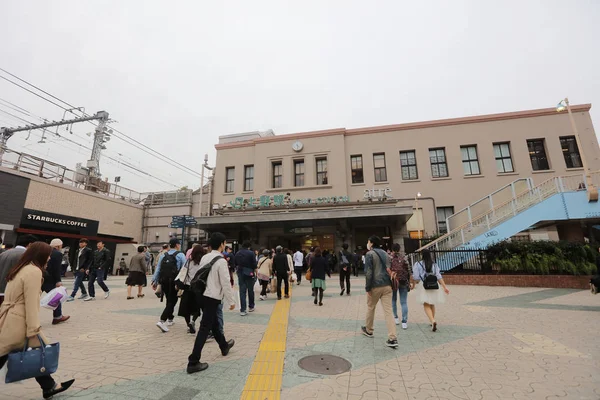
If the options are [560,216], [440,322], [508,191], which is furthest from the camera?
[508,191]

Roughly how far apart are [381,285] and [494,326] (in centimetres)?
297

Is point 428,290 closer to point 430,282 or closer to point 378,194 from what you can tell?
point 430,282

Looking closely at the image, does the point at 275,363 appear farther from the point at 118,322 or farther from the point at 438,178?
the point at 438,178

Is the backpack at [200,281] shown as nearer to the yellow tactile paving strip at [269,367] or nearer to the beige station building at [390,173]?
the yellow tactile paving strip at [269,367]

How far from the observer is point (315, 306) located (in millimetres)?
8312

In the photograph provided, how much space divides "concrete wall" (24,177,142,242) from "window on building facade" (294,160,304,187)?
1630 cm

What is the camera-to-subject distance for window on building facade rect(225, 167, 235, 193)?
23484mm

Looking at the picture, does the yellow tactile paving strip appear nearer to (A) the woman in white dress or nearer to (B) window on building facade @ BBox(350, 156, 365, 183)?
(A) the woman in white dress

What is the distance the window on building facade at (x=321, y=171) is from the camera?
70.7 feet

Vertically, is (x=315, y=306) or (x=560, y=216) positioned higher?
(x=560, y=216)

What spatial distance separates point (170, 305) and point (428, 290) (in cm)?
545

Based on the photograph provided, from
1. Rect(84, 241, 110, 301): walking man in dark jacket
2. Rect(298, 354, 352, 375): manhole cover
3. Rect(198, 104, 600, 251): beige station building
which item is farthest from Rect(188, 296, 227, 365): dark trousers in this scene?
Rect(198, 104, 600, 251): beige station building

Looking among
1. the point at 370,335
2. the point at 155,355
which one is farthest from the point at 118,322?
the point at 370,335

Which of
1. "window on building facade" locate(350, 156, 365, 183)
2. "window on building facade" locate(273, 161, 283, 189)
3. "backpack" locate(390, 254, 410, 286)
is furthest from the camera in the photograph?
"window on building facade" locate(273, 161, 283, 189)
